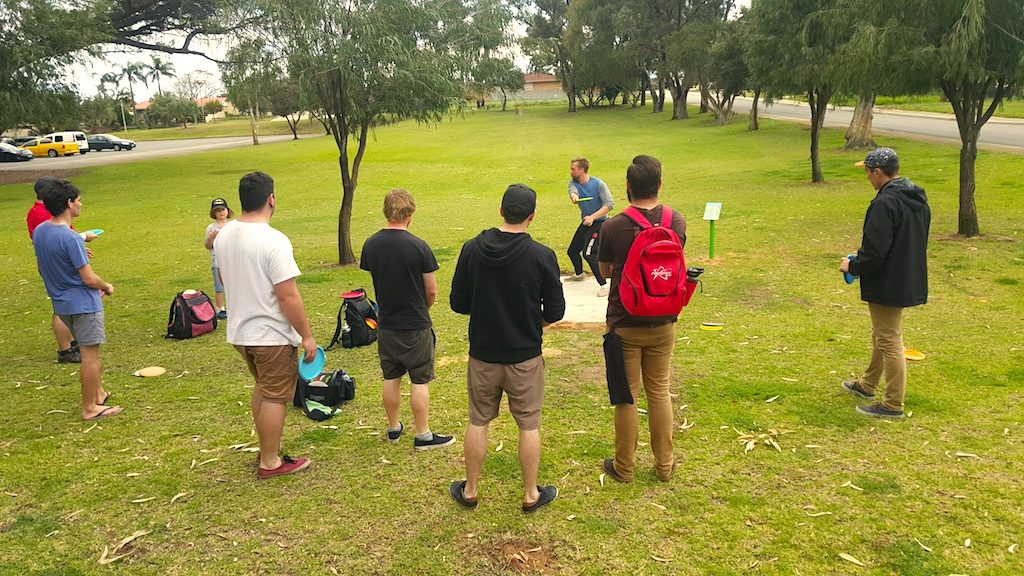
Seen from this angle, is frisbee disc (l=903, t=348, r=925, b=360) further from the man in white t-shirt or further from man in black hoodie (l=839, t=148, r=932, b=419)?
the man in white t-shirt

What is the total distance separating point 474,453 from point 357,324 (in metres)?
3.90

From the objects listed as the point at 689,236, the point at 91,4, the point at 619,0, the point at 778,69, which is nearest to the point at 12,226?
the point at 91,4

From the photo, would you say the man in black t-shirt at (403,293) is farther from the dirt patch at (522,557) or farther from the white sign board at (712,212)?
the white sign board at (712,212)

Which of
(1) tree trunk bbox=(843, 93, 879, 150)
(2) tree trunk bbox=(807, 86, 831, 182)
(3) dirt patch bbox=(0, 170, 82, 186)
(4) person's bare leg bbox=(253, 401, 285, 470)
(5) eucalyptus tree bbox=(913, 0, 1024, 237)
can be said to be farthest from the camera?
(3) dirt patch bbox=(0, 170, 82, 186)

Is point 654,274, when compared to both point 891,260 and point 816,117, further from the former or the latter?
point 816,117

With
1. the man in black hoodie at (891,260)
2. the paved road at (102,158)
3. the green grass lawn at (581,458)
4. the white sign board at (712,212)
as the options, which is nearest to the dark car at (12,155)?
the paved road at (102,158)

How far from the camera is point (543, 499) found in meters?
4.53

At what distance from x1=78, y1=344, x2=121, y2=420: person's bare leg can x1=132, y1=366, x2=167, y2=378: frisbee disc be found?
1.04m

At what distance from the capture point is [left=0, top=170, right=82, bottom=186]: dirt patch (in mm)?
31797

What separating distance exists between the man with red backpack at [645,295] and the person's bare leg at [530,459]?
25.0 inches

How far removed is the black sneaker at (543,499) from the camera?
446 centimetres

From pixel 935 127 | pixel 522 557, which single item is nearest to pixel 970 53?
pixel 522 557

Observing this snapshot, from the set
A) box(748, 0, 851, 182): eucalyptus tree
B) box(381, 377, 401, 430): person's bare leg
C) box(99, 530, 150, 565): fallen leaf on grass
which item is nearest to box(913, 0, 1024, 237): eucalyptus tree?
box(748, 0, 851, 182): eucalyptus tree

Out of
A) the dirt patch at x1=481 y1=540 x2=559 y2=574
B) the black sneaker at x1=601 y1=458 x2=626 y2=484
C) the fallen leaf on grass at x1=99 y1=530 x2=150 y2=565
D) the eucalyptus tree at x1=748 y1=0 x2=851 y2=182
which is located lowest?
the dirt patch at x1=481 y1=540 x2=559 y2=574
